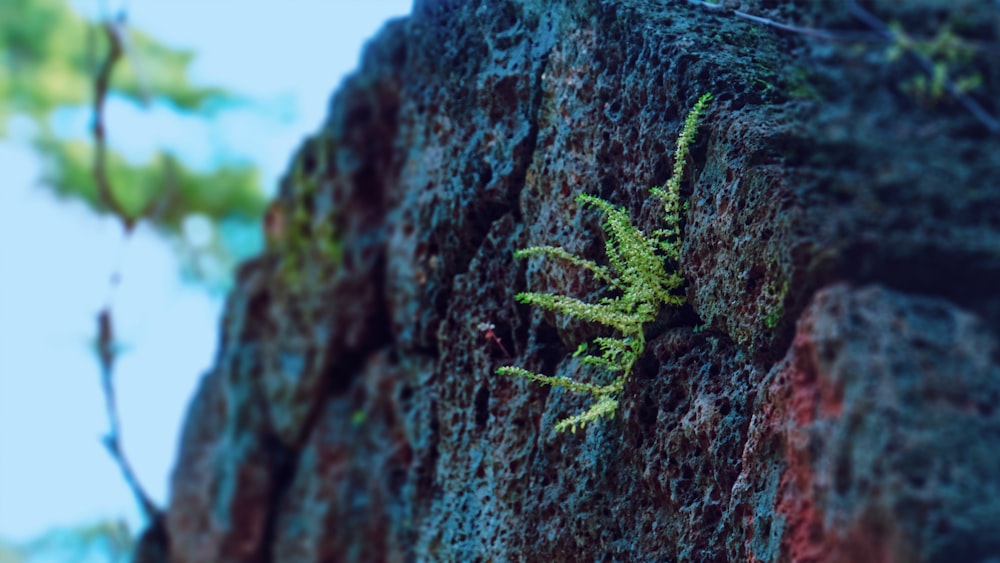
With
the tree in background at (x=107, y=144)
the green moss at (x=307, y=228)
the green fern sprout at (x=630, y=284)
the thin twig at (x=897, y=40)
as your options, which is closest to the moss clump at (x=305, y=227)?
the green moss at (x=307, y=228)

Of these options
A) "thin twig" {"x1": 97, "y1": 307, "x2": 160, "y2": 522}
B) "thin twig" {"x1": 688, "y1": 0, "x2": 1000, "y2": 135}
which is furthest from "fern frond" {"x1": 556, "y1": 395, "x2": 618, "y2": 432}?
"thin twig" {"x1": 97, "y1": 307, "x2": 160, "y2": 522}

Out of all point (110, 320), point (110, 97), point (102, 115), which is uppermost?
point (110, 97)

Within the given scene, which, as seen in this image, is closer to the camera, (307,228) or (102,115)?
(307,228)

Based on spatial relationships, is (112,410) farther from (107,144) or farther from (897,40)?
(897,40)

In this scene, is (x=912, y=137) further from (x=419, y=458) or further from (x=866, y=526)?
(x=419, y=458)

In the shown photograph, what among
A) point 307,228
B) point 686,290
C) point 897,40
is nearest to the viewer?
point 897,40

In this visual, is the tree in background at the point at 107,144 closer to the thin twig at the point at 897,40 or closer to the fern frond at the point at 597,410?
the fern frond at the point at 597,410

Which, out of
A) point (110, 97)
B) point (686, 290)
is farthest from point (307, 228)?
point (110, 97)
